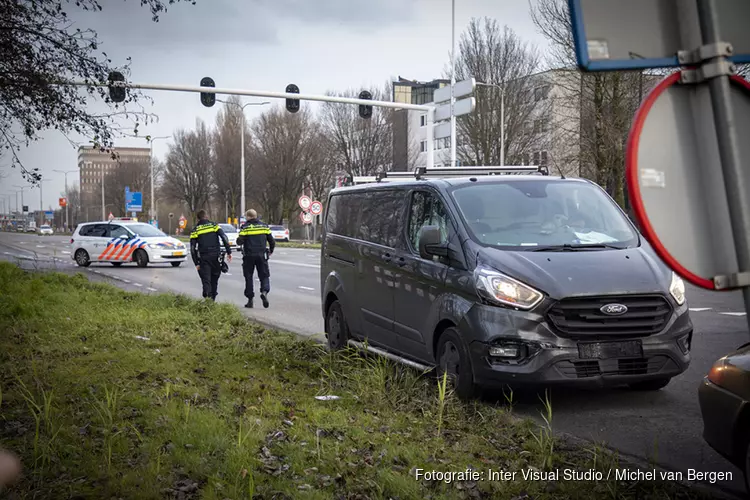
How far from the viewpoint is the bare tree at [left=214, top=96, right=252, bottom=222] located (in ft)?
282

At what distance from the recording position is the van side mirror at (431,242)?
287 inches

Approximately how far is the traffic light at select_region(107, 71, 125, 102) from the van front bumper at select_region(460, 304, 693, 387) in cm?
800

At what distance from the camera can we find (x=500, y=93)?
47500 millimetres

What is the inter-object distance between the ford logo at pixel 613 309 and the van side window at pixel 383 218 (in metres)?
2.26

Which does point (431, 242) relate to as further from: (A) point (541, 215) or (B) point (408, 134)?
(B) point (408, 134)

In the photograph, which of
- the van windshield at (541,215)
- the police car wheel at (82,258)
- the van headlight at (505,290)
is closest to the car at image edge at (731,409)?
the van headlight at (505,290)

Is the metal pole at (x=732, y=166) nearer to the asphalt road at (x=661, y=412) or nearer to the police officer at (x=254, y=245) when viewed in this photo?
the asphalt road at (x=661, y=412)

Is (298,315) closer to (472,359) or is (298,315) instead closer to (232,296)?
(232,296)

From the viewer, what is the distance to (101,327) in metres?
11.0

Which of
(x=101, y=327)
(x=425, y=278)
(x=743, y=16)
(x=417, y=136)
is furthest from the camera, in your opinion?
(x=417, y=136)

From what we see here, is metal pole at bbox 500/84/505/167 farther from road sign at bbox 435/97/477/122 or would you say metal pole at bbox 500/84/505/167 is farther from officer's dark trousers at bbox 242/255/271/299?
officer's dark trousers at bbox 242/255/271/299

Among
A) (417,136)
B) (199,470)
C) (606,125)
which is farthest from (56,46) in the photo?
(417,136)

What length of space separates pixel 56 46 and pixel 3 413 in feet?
23.9

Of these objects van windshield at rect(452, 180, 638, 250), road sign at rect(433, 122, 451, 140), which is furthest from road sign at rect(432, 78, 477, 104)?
van windshield at rect(452, 180, 638, 250)
